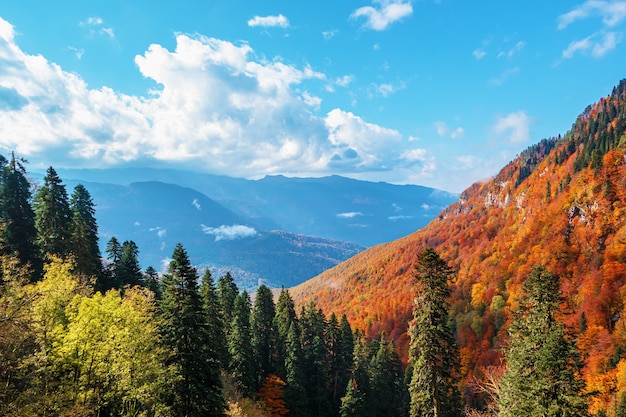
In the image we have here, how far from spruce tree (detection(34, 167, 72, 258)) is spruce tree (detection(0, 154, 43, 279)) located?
187 centimetres

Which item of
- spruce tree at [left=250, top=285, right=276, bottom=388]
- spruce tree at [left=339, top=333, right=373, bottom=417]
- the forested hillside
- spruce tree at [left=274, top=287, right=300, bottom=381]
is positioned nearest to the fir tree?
spruce tree at [left=250, top=285, right=276, bottom=388]

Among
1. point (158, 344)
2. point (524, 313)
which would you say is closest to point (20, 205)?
point (158, 344)

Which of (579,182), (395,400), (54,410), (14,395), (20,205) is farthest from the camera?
(579,182)

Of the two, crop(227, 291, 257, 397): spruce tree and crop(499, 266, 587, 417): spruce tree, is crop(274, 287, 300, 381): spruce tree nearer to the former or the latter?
crop(227, 291, 257, 397): spruce tree

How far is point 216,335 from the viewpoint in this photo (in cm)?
4441

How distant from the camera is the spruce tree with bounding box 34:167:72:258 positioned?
45562 millimetres

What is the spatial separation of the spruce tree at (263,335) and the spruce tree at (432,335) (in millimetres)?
31504

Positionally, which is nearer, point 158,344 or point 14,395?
point 14,395

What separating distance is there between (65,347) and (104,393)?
182 inches

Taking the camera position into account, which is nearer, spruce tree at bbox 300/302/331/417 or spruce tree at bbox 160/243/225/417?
spruce tree at bbox 160/243/225/417

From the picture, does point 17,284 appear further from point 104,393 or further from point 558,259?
point 558,259

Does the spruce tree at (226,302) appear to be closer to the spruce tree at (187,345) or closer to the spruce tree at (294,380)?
the spruce tree at (294,380)

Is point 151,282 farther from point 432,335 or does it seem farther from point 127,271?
point 432,335

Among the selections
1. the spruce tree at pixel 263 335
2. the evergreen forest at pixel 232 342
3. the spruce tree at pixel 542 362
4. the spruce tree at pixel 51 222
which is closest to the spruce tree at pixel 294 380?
the evergreen forest at pixel 232 342
